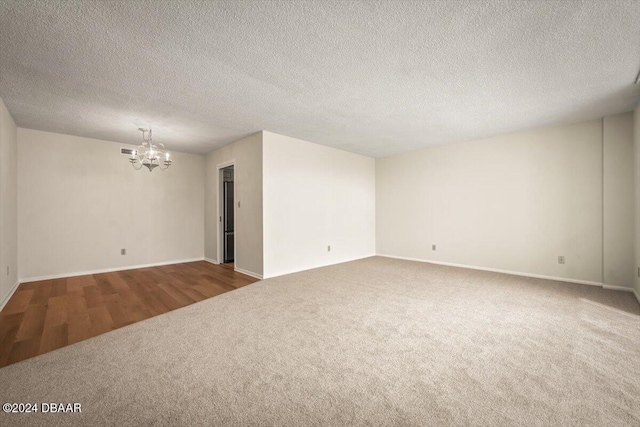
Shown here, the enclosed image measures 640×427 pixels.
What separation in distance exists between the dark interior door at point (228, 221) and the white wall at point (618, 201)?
6.82 meters

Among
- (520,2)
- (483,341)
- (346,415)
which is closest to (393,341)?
(483,341)

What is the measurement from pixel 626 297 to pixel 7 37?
23.3ft

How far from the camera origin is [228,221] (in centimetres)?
628

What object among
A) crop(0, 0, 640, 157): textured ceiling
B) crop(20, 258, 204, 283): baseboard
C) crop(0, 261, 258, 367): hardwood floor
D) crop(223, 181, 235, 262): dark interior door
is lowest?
crop(0, 261, 258, 367): hardwood floor

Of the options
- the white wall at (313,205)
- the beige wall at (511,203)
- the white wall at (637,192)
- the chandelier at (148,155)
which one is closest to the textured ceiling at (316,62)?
the white wall at (637,192)

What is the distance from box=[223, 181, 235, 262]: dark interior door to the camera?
6.21 metres

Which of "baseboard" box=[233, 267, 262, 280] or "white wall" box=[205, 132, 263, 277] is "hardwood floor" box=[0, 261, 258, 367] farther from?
"white wall" box=[205, 132, 263, 277]

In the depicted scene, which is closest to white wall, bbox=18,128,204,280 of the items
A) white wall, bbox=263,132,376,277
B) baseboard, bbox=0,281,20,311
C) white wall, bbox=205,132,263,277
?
baseboard, bbox=0,281,20,311

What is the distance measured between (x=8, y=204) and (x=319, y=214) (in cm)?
480

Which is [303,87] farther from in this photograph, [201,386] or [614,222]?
[614,222]

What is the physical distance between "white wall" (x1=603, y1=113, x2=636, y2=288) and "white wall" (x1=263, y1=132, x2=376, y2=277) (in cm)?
421

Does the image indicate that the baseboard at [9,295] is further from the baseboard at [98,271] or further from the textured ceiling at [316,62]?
the textured ceiling at [316,62]

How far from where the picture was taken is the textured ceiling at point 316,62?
1.84 metres

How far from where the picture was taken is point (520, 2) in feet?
5.74
